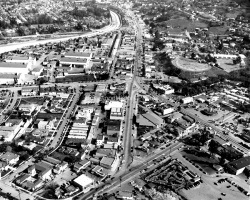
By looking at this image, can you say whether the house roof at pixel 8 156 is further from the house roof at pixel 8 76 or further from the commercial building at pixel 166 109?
the house roof at pixel 8 76

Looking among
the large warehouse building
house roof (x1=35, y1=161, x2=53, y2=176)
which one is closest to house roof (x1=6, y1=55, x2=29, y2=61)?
the large warehouse building

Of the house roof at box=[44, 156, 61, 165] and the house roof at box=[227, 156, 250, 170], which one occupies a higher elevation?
the house roof at box=[44, 156, 61, 165]

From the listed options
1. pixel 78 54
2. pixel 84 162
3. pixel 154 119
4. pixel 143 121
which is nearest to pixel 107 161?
pixel 84 162

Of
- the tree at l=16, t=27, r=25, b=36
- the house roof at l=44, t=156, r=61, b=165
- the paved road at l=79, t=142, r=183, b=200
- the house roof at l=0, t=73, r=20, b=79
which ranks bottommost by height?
the paved road at l=79, t=142, r=183, b=200

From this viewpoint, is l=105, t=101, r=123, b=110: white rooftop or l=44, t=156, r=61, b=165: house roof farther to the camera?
l=105, t=101, r=123, b=110: white rooftop

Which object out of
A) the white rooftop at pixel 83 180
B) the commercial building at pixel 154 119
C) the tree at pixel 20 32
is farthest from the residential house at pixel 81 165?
the tree at pixel 20 32

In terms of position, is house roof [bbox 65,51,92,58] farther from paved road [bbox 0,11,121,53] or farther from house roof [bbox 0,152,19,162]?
house roof [bbox 0,152,19,162]

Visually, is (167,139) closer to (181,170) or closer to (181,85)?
(181,170)

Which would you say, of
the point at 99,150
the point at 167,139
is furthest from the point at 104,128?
the point at 167,139

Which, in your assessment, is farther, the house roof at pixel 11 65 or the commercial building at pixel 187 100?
the house roof at pixel 11 65

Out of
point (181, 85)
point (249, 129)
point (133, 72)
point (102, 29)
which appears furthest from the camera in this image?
point (102, 29)

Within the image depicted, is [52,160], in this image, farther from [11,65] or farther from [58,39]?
[58,39]
